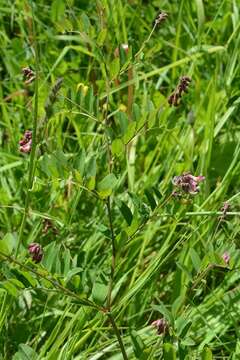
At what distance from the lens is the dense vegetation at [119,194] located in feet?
3.43

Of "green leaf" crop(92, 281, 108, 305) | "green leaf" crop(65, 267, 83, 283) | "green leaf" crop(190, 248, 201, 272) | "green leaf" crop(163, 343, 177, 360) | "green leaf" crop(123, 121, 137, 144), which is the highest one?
"green leaf" crop(123, 121, 137, 144)

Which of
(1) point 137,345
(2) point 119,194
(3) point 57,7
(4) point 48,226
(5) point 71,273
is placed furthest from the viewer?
(3) point 57,7

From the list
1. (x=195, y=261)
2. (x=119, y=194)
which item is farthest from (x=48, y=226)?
(x=195, y=261)

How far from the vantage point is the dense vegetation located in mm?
1044

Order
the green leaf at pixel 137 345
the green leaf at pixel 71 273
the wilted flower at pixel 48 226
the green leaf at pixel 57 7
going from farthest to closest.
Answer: the green leaf at pixel 57 7 → the wilted flower at pixel 48 226 → the green leaf at pixel 137 345 → the green leaf at pixel 71 273

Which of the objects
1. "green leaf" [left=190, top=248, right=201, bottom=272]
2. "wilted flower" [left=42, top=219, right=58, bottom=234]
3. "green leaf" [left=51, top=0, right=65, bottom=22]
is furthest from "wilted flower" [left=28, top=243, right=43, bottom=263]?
"green leaf" [left=51, top=0, right=65, bottom=22]

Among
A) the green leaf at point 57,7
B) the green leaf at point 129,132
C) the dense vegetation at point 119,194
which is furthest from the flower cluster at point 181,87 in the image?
the green leaf at point 57,7

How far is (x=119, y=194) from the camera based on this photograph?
5.28 ft

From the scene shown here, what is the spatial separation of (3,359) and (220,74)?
91 cm

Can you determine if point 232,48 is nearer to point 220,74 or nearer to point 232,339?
point 220,74

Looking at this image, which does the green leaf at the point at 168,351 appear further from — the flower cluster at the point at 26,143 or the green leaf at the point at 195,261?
the flower cluster at the point at 26,143

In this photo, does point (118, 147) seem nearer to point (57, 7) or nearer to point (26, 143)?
point (26, 143)

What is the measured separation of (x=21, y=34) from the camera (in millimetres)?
1943

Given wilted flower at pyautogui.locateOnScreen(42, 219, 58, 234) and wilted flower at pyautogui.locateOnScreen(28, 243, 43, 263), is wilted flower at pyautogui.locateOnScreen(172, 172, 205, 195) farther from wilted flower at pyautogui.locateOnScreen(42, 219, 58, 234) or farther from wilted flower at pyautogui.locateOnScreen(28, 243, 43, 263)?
wilted flower at pyautogui.locateOnScreen(42, 219, 58, 234)
